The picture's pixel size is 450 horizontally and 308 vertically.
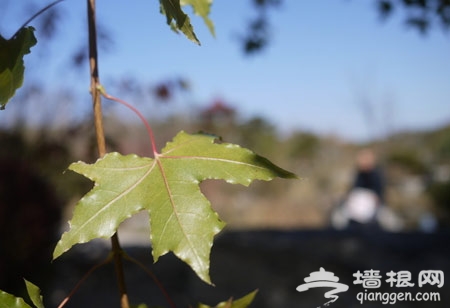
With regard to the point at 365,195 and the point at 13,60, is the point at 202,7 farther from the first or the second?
the point at 365,195

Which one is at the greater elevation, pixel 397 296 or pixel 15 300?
pixel 397 296

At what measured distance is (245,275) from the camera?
181 inches

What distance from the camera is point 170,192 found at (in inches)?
18.4

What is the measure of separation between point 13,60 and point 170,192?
0.19 metres

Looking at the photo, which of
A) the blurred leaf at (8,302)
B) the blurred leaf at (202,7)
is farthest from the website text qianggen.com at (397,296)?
the blurred leaf at (8,302)

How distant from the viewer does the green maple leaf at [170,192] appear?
0.43 m

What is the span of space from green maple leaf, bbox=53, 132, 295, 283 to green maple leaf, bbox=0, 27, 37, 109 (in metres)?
0.09

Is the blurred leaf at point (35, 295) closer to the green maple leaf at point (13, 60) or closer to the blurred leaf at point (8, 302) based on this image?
the blurred leaf at point (8, 302)

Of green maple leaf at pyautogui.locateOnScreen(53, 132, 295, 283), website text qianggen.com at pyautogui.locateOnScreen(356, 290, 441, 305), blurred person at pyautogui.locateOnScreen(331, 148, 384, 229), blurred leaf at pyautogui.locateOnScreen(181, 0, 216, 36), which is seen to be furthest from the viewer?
blurred person at pyautogui.locateOnScreen(331, 148, 384, 229)

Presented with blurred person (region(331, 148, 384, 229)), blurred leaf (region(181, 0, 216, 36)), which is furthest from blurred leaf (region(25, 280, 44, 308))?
blurred person (region(331, 148, 384, 229))

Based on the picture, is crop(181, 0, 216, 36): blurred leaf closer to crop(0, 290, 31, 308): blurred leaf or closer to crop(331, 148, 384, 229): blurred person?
crop(0, 290, 31, 308): blurred leaf

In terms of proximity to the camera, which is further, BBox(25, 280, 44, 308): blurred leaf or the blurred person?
the blurred person

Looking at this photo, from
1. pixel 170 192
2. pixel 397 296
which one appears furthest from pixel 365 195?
pixel 170 192

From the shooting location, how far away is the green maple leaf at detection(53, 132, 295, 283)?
43 cm
